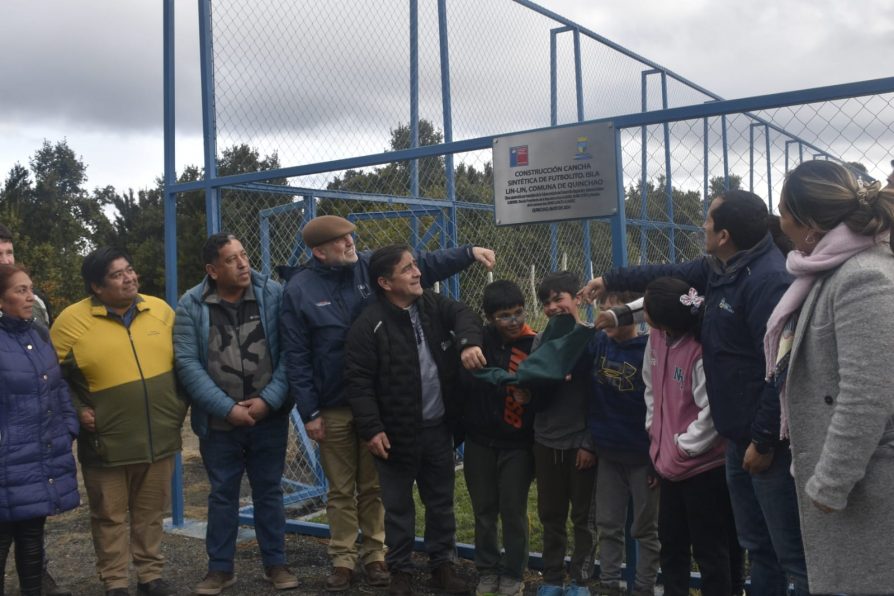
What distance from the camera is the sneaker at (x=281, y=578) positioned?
4.19 metres

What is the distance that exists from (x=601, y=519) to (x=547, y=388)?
1.94 feet

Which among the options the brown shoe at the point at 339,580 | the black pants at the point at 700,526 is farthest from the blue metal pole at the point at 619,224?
the brown shoe at the point at 339,580

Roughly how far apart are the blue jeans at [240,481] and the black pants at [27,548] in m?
0.75

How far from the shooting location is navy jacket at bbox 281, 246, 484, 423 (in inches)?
160

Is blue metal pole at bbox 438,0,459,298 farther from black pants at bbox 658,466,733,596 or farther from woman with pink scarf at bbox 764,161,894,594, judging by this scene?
woman with pink scarf at bbox 764,161,894,594

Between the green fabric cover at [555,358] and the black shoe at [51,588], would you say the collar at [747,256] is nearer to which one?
the green fabric cover at [555,358]

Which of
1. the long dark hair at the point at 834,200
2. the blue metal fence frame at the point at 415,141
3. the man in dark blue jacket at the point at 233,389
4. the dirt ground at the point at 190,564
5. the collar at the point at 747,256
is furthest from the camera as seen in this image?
the dirt ground at the point at 190,564

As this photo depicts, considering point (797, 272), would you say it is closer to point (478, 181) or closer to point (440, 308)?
point (440, 308)

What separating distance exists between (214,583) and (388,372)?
4.58 ft

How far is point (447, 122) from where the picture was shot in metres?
7.09

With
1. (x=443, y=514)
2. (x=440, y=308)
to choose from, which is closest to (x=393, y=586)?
(x=443, y=514)

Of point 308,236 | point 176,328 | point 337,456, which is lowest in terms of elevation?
point 337,456

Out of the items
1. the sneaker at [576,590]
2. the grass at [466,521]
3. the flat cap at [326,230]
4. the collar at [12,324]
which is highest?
the flat cap at [326,230]

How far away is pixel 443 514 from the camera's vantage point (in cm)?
401
